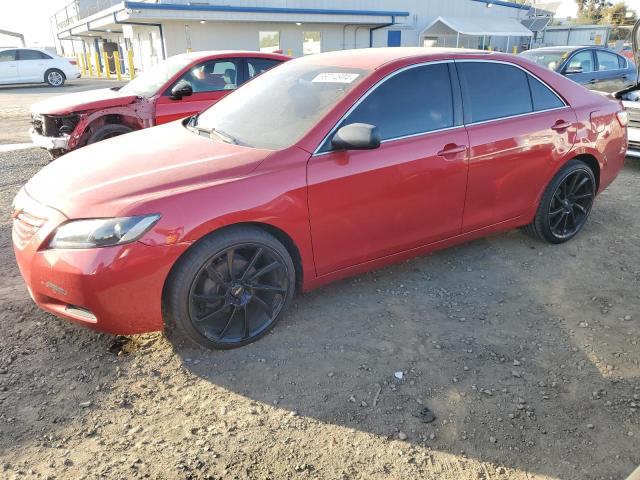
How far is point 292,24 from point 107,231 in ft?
85.8

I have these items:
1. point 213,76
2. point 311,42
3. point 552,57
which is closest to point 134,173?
point 213,76

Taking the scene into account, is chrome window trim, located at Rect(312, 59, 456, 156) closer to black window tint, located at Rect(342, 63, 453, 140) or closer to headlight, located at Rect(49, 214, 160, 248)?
black window tint, located at Rect(342, 63, 453, 140)

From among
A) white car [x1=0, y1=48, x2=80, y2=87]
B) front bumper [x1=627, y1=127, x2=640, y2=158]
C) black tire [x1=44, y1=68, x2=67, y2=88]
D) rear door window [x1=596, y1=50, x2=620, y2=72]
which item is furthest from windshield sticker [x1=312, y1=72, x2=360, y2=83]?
black tire [x1=44, y1=68, x2=67, y2=88]

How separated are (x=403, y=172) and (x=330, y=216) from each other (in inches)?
23.2

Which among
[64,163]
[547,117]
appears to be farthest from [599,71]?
[64,163]

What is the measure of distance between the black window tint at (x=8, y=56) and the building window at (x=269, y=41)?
11.0 metres

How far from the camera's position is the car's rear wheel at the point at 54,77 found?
69.0ft

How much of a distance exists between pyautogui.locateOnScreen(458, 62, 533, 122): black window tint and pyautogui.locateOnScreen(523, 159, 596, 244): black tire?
0.71 m

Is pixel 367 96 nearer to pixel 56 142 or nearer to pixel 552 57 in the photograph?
pixel 56 142

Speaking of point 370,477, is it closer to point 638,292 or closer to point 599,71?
point 638,292

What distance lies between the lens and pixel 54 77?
21250mm

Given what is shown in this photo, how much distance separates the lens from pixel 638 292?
147 inches

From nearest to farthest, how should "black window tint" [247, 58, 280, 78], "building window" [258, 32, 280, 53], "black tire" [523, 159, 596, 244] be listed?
"black tire" [523, 159, 596, 244], "black window tint" [247, 58, 280, 78], "building window" [258, 32, 280, 53]

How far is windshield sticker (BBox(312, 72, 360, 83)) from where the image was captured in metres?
3.35
